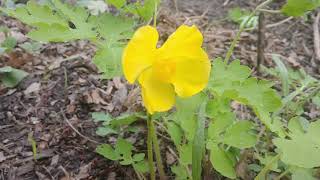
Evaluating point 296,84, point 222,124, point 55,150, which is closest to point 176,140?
point 222,124

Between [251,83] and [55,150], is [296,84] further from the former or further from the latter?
[55,150]

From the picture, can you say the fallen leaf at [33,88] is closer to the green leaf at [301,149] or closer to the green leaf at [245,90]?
the green leaf at [245,90]

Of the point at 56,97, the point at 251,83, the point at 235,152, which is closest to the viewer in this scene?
the point at 251,83

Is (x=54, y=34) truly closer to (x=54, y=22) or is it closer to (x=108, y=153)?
(x=54, y=22)

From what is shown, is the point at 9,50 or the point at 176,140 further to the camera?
the point at 9,50

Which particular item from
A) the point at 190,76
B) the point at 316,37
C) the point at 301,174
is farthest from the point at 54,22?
the point at 316,37

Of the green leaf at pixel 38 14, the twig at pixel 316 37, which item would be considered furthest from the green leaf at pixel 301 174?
the twig at pixel 316 37

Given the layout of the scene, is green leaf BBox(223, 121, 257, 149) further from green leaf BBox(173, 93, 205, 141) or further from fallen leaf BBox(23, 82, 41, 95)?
fallen leaf BBox(23, 82, 41, 95)
